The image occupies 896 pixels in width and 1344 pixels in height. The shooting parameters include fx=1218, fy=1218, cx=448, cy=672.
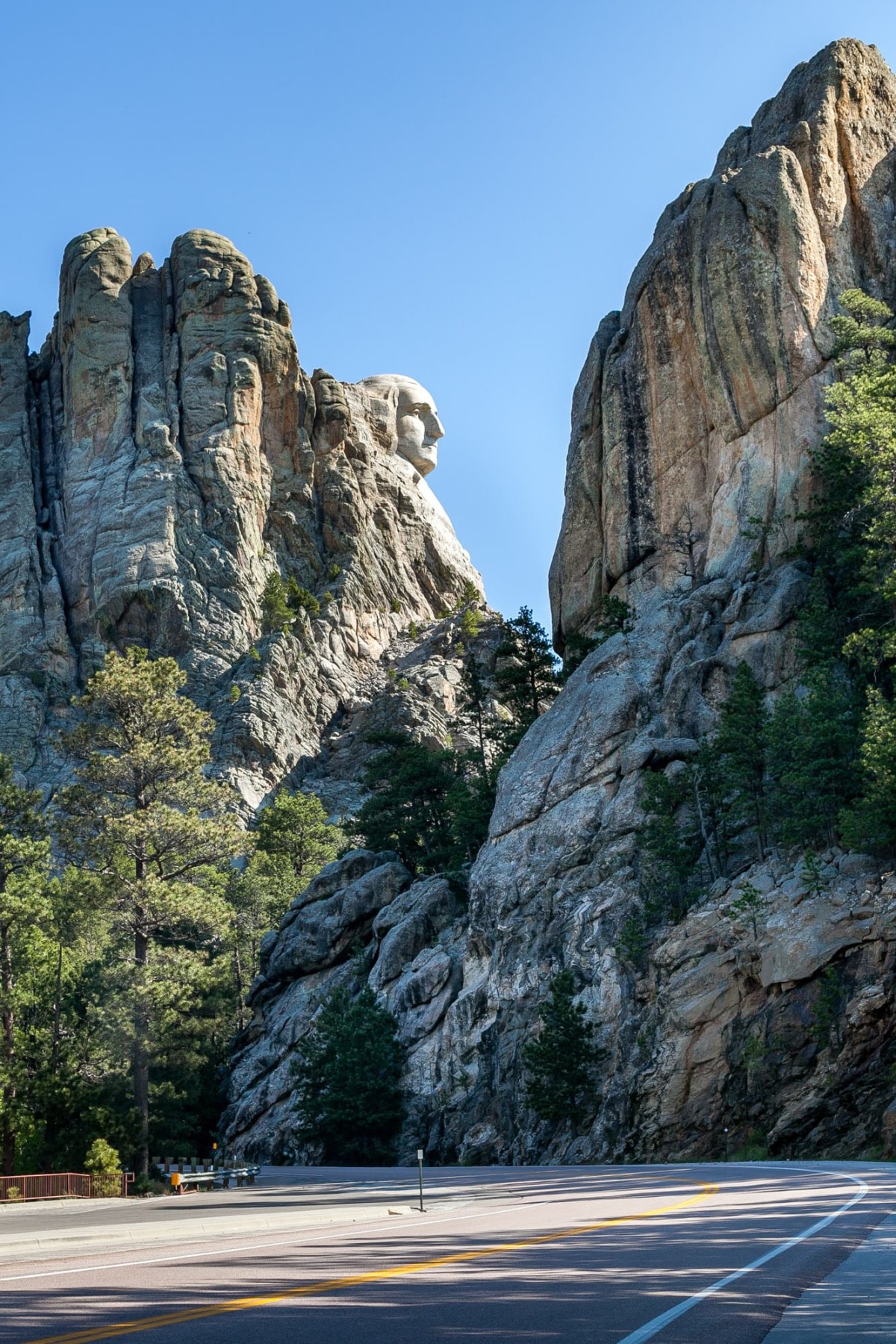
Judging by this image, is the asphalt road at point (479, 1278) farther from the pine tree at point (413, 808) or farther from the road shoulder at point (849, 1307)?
the pine tree at point (413, 808)

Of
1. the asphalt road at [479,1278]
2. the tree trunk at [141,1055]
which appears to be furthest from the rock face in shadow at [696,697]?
the asphalt road at [479,1278]

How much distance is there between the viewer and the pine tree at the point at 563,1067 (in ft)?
120

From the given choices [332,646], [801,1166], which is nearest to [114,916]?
[801,1166]

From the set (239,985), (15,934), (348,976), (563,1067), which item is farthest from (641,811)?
(239,985)

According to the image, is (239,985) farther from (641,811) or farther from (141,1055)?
(641,811)

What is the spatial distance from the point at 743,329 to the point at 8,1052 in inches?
1547

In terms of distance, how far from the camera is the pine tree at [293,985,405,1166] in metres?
43.4

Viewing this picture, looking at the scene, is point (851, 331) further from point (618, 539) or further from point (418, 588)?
point (418, 588)

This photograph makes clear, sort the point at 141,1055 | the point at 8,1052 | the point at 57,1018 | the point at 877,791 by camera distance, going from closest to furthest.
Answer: the point at 877,791
the point at 141,1055
the point at 8,1052
the point at 57,1018

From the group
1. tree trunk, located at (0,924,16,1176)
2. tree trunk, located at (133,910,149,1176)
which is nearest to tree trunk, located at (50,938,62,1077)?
tree trunk, located at (0,924,16,1176)

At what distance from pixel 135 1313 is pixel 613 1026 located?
105ft

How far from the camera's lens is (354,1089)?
142 ft

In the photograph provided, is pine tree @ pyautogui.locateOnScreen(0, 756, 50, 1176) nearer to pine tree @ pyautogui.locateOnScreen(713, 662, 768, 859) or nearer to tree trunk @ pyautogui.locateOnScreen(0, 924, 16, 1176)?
tree trunk @ pyautogui.locateOnScreen(0, 924, 16, 1176)

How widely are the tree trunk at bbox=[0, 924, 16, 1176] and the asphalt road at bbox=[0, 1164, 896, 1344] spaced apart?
67.2ft
